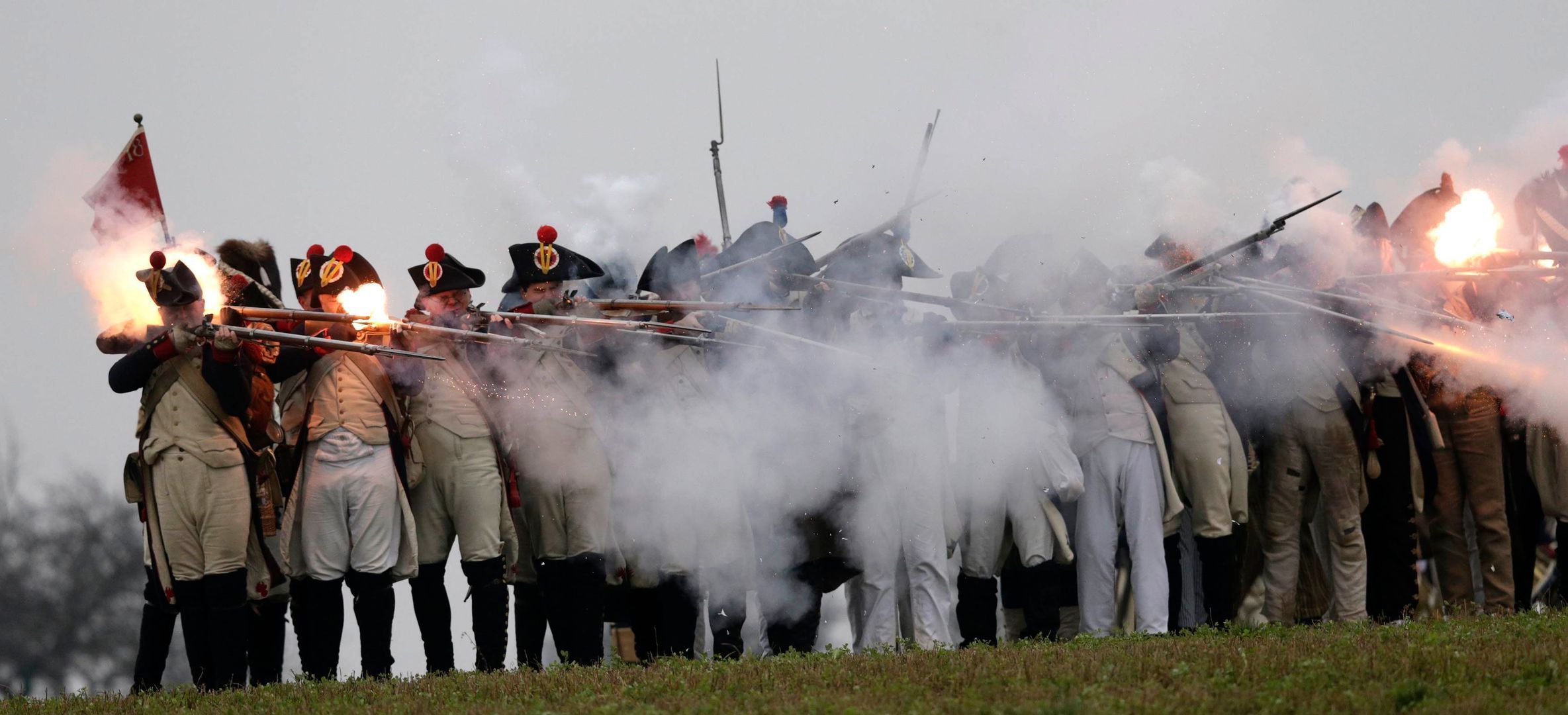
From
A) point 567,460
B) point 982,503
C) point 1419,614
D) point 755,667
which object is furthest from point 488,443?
point 1419,614

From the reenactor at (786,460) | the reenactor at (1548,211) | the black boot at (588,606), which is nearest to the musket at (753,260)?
the reenactor at (786,460)

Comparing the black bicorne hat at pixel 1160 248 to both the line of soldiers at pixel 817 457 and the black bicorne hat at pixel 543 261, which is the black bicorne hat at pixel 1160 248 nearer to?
the line of soldiers at pixel 817 457

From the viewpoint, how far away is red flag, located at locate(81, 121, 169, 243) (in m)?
8.70

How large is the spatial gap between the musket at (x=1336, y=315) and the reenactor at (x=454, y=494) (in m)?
4.75

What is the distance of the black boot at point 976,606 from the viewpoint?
10398mm

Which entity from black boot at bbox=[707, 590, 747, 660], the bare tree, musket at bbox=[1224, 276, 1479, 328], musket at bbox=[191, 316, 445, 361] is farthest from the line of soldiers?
the bare tree

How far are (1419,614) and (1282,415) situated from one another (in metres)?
1.57

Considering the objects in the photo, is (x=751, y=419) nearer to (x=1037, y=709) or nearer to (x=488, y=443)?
(x=488, y=443)

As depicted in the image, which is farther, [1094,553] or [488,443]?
[1094,553]

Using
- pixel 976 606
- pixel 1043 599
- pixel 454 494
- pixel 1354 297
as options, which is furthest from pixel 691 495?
pixel 1354 297

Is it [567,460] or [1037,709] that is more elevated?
[567,460]

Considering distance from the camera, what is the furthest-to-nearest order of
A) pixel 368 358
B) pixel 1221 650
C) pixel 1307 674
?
pixel 368 358 < pixel 1221 650 < pixel 1307 674

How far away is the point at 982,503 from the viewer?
413 inches

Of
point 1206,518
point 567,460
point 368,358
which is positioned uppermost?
point 368,358
